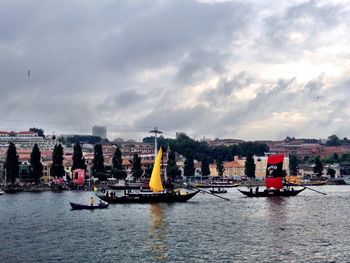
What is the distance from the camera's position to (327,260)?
40031mm

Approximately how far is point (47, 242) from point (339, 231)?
24.0 meters

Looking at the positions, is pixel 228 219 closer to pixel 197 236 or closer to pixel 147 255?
pixel 197 236

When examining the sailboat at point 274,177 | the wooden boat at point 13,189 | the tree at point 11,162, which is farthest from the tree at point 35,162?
the sailboat at point 274,177

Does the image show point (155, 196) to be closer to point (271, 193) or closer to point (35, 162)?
point (271, 193)

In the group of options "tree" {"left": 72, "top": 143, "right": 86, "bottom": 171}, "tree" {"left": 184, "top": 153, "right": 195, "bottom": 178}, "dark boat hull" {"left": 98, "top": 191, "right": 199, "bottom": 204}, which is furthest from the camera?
"tree" {"left": 184, "top": 153, "right": 195, "bottom": 178}

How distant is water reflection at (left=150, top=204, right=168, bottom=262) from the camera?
41656 mm

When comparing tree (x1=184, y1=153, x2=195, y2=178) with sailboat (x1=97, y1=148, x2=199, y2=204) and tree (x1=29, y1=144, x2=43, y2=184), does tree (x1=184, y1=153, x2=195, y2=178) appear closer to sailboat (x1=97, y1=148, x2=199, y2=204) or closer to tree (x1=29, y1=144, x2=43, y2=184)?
tree (x1=29, y1=144, x2=43, y2=184)

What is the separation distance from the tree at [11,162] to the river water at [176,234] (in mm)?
56051

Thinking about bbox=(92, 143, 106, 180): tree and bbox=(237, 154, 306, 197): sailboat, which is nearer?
bbox=(237, 154, 306, 197): sailboat

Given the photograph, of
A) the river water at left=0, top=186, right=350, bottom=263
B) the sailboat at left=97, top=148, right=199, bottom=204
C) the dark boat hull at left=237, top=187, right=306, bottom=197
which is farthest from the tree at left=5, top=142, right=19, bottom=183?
the river water at left=0, top=186, right=350, bottom=263

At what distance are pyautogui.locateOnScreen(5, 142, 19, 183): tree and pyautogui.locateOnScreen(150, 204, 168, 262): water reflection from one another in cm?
6390

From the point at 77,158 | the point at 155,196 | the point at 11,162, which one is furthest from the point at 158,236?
the point at 77,158

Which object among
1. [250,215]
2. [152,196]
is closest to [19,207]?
[152,196]

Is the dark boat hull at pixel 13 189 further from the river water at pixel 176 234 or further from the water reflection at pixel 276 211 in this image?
the water reflection at pixel 276 211
